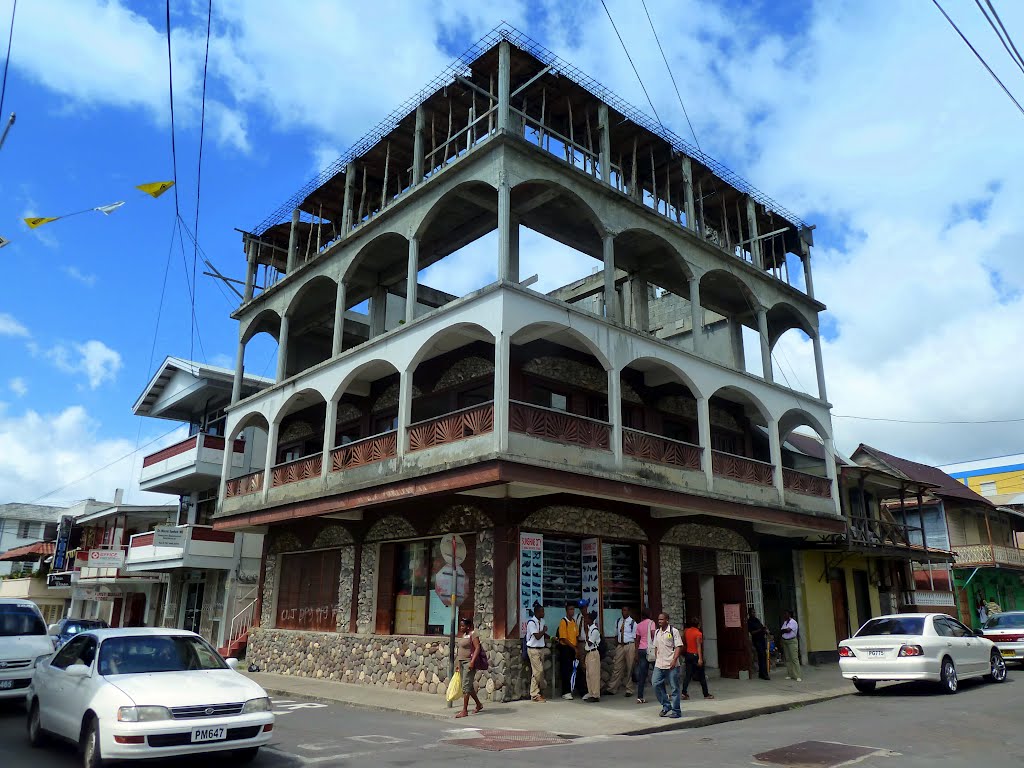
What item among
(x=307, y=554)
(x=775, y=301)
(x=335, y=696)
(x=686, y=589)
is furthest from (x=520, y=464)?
(x=775, y=301)

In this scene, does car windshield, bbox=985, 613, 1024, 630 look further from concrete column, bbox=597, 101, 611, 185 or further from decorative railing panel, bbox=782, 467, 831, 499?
concrete column, bbox=597, 101, 611, 185

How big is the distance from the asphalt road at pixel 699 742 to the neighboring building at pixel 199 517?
47.2 feet

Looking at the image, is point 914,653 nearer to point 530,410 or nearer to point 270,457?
point 530,410

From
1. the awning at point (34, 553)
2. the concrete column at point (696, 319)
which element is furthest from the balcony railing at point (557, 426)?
the awning at point (34, 553)

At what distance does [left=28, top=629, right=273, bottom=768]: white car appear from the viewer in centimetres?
734

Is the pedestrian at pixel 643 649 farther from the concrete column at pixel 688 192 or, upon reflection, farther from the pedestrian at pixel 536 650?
the concrete column at pixel 688 192

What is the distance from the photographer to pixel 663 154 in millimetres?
21328

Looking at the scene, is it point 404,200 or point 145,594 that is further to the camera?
point 145,594

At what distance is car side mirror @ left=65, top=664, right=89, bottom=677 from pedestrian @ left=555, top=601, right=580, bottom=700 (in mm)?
9258

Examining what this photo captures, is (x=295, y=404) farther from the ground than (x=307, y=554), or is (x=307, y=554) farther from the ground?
(x=295, y=404)

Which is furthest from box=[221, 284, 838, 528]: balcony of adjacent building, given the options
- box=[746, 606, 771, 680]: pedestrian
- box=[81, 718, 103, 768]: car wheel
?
box=[81, 718, 103, 768]: car wheel

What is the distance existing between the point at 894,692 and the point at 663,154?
562 inches

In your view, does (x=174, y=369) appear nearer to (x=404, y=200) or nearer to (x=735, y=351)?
(x=404, y=200)

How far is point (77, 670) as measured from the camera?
851 centimetres
